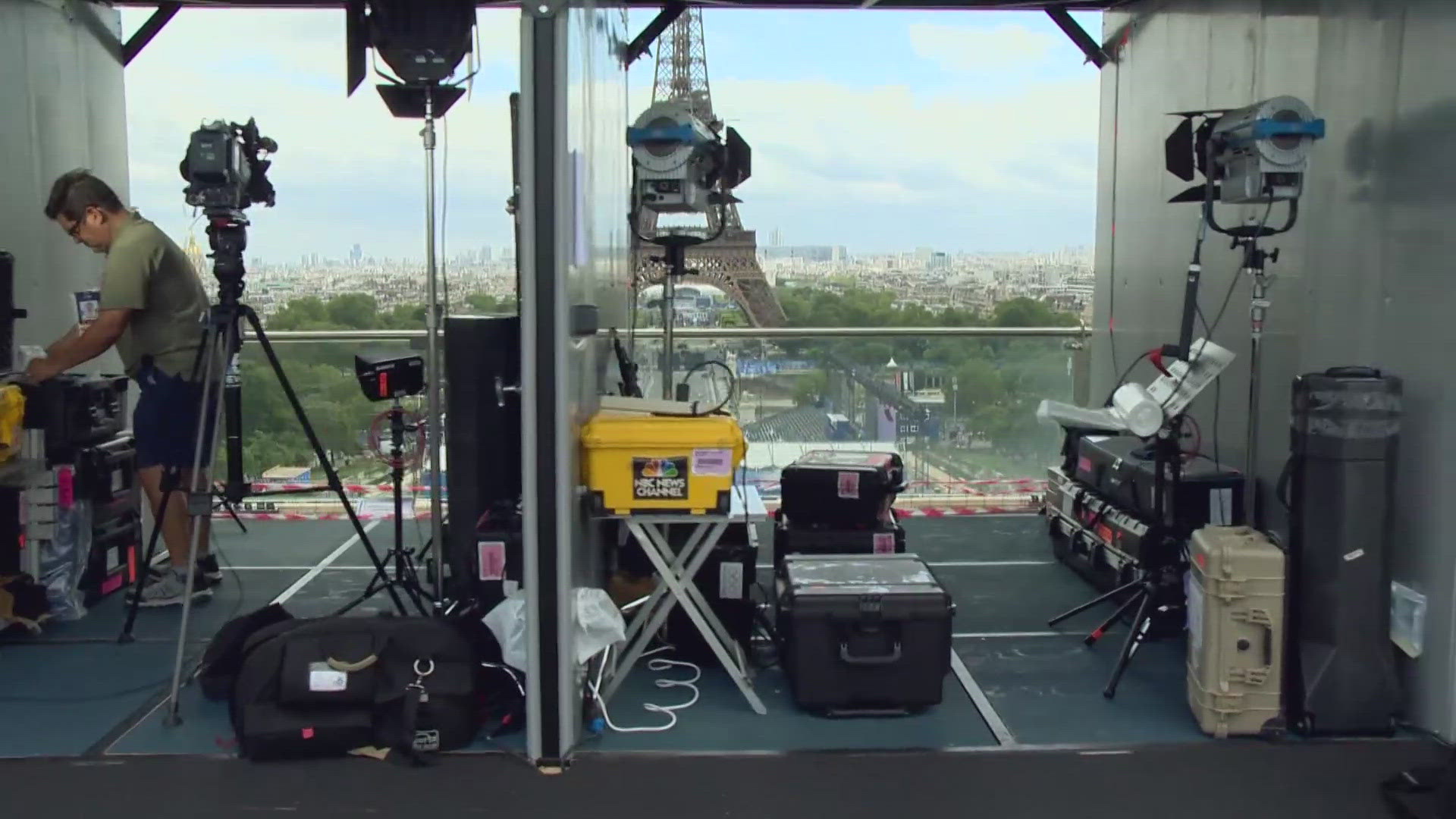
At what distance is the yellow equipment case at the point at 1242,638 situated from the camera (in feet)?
10.3

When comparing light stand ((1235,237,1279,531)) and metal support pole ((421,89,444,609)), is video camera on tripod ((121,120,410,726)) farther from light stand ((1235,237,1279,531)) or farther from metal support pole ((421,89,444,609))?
light stand ((1235,237,1279,531))

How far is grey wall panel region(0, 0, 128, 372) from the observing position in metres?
4.48

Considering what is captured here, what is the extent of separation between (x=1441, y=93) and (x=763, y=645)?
253 centimetres

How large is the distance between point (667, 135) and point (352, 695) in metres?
2.01

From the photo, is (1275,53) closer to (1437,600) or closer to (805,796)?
(1437,600)

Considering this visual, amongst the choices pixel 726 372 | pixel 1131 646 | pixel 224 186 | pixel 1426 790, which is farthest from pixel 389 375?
pixel 1426 790

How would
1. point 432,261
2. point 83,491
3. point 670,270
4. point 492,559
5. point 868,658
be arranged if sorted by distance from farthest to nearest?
1. point 670,270
2. point 83,491
3. point 432,261
4. point 492,559
5. point 868,658

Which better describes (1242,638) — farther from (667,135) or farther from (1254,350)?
(667,135)

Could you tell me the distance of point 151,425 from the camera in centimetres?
415

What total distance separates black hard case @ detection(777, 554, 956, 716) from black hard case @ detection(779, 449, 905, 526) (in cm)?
78

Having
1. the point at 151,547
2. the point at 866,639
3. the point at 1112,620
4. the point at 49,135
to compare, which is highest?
the point at 49,135

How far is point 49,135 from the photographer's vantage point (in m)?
4.66

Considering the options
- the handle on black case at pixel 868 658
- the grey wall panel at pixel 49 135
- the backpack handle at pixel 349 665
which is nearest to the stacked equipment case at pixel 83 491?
the grey wall panel at pixel 49 135

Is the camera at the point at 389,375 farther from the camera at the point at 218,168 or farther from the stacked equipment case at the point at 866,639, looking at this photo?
the stacked equipment case at the point at 866,639
